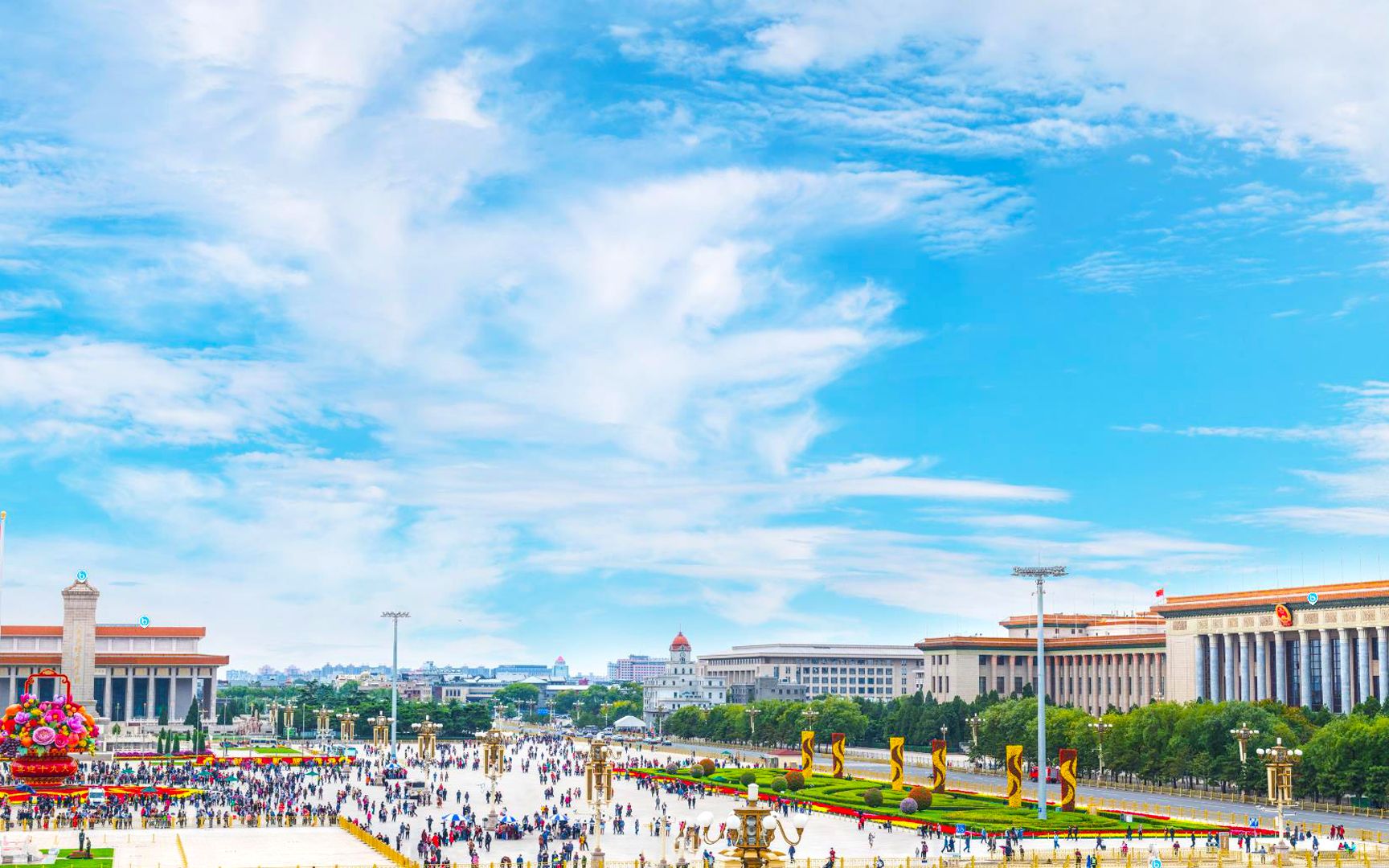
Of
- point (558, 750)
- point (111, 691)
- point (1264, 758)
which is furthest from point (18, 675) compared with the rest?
point (1264, 758)

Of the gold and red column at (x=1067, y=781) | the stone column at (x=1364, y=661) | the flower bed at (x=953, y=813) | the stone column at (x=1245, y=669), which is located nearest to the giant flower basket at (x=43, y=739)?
the flower bed at (x=953, y=813)

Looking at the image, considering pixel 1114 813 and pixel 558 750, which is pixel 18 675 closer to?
pixel 558 750

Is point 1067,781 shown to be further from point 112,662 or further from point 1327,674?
point 112,662

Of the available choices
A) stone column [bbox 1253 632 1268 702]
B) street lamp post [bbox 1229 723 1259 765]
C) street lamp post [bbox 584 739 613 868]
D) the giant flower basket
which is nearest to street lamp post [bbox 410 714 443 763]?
street lamp post [bbox 584 739 613 868]

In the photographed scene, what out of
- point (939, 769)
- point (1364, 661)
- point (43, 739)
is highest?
point (1364, 661)

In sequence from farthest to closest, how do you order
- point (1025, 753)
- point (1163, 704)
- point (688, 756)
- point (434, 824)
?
1. point (688, 756)
2. point (1025, 753)
3. point (1163, 704)
4. point (434, 824)

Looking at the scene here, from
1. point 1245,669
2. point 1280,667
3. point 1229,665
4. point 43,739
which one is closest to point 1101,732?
point 1280,667

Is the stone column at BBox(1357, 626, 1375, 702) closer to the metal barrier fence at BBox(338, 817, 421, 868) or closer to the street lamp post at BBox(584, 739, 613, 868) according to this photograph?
the street lamp post at BBox(584, 739, 613, 868)
